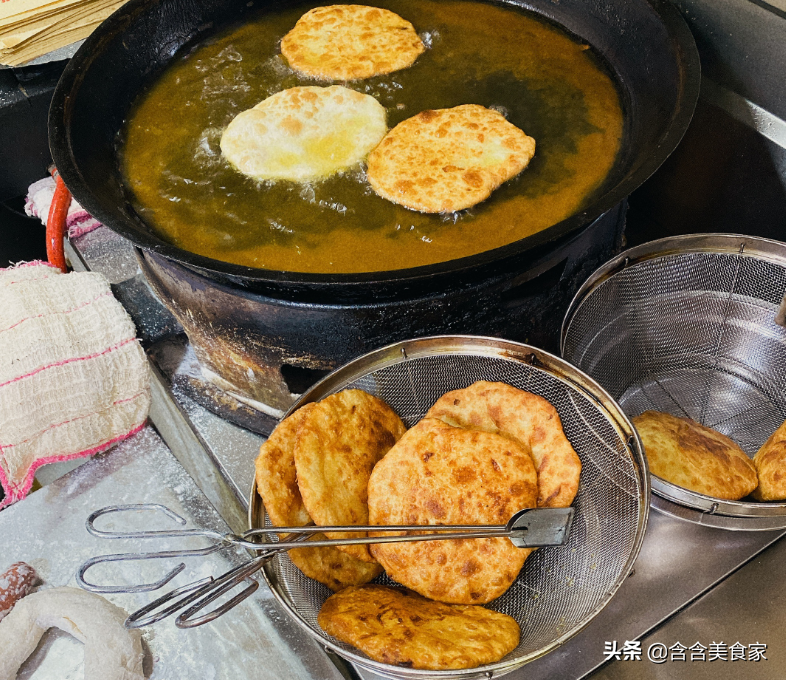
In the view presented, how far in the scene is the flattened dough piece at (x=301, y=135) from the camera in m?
2.40

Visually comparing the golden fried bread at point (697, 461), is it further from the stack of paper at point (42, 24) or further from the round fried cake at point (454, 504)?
the stack of paper at point (42, 24)

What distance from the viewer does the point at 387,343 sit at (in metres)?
2.07

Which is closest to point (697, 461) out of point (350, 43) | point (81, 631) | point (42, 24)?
point (81, 631)

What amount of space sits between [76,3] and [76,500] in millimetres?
2260

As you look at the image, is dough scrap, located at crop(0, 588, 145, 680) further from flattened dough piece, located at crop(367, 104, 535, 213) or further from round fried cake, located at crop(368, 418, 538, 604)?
flattened dough piece, located at crop(367, 104, 535, 213)

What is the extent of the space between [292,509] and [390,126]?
1.46 m

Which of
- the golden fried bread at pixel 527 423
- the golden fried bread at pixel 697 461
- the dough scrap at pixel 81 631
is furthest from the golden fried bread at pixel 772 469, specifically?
the dough scrap at pixel 81 631

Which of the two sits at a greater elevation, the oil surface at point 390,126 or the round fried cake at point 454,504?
the oil surface at point 390,126

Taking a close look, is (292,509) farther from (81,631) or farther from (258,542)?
(81,631)

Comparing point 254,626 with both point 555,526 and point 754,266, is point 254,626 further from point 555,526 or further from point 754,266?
point 754,266

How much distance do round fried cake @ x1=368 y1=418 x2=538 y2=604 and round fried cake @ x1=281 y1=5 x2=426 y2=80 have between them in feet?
5.31

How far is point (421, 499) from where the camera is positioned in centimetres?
172

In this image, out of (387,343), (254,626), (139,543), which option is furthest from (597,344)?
(139,543)

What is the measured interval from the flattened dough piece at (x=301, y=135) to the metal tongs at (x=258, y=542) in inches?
50.1
